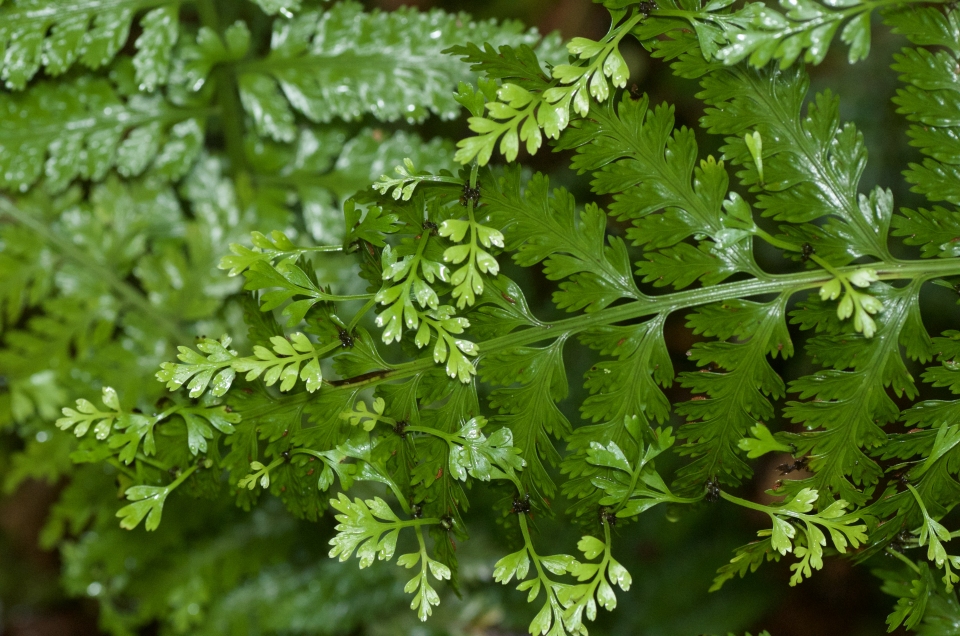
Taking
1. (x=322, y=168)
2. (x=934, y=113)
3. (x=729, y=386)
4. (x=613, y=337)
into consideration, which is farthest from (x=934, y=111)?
(x=322, y=168)

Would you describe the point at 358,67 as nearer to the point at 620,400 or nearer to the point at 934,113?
the point at 620,400

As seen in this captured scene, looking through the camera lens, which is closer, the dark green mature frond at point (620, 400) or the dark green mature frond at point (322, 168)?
the dark green mature frond at point (620, 400)

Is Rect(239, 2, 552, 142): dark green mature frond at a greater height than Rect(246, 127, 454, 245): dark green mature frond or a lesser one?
greater

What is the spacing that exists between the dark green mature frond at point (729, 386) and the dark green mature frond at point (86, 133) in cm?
185

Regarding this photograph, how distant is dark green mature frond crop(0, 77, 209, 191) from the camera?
2428mm

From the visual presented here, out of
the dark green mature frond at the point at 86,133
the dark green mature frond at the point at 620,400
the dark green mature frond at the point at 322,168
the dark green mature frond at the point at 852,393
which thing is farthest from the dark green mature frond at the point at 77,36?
the dark green mature frond at the point at 852,393

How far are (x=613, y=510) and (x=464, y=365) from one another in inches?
18.8

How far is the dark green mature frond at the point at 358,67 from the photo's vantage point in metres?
2.34

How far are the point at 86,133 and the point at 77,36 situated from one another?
344 millimetres

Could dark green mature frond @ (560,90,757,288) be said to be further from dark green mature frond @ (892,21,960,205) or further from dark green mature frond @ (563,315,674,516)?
dark green mature frond @ (892,21,960,205)

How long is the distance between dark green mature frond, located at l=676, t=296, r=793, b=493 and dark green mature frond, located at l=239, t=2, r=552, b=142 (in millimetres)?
1083

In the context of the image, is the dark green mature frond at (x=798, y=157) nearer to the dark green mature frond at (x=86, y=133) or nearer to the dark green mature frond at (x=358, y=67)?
the dark green mature frond at (x=358, y=67)

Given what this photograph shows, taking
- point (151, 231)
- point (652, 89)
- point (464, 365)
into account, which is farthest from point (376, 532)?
point (652, 89)

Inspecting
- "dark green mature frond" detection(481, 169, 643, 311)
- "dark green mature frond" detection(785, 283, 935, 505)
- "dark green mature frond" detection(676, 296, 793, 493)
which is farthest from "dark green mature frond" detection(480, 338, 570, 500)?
"dark green mature frond" detection(785, 283, 935, 505)
